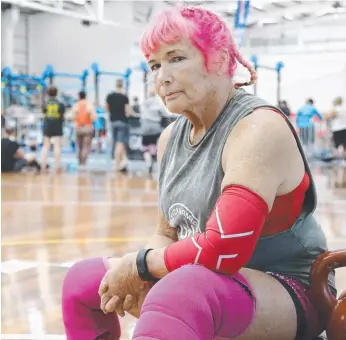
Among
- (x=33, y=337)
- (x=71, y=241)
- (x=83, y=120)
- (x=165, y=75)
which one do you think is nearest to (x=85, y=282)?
(x=165, y=75)

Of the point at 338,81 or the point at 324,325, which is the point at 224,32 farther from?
the point at 338,81

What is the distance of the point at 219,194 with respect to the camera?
1422 millimetres

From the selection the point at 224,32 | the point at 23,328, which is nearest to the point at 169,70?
the point at 224,32

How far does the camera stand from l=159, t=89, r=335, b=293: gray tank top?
144 cm

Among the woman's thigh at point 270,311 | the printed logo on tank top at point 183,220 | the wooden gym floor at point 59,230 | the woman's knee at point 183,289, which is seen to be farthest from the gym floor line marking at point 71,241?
the woman's knee at point 183,289

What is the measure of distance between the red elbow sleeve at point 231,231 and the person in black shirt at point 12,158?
8.81m

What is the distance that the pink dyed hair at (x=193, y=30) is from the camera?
1437 millimetres

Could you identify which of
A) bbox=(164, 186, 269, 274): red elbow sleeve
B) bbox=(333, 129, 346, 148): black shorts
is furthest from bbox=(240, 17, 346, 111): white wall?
bbox=(164, 186, 269, 274): red elbow sleeve

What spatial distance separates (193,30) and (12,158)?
899 cm

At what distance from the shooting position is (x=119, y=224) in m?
4.98

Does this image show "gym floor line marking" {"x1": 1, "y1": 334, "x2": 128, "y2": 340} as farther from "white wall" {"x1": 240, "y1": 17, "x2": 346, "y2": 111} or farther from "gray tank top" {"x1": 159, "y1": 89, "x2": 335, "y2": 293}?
"white wall" {"x1": 240, "y1": 17, "x2": 346, "y2": 111}

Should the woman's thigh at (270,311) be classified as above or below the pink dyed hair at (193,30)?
below

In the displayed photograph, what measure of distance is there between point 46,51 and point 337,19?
399 inches

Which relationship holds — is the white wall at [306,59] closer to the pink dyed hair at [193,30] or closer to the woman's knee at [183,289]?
the pink dyed hair at [193,30]
